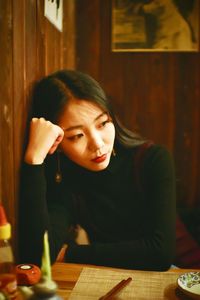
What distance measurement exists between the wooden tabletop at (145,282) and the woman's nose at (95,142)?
452 mm

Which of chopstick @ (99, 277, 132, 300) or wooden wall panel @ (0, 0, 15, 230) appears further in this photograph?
wooden wall panel @ (0, 0, 15, 230)

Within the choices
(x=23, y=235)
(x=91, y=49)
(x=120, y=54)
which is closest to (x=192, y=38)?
(x=120, y=54)

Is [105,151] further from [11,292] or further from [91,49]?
[91,49]

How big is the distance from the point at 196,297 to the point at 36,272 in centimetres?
44

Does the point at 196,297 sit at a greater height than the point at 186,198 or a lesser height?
greater

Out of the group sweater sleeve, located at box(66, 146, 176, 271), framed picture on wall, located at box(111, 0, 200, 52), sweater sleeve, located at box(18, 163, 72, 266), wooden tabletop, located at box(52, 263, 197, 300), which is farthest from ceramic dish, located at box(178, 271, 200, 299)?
framed picture on wall, located at box(111, 0, 200, 52)

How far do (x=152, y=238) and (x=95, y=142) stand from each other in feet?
1.40

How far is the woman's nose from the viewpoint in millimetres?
1485

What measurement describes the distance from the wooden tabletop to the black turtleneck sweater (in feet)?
0.65

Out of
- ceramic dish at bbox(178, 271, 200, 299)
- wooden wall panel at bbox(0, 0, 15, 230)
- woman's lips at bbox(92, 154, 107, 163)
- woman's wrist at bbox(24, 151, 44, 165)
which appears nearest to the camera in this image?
ceramic dish at bbox(178, 271, 200, 299)

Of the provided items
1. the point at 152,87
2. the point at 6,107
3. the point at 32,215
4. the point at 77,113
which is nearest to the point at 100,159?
the point at 77,113

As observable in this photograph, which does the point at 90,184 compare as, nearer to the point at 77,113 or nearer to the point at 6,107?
the point at 77,113

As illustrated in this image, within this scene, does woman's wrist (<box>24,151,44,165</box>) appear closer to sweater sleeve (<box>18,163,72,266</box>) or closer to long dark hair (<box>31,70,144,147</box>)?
sweater sleeve (<box>18,163,72,266</box>)

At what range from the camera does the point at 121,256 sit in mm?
1451
